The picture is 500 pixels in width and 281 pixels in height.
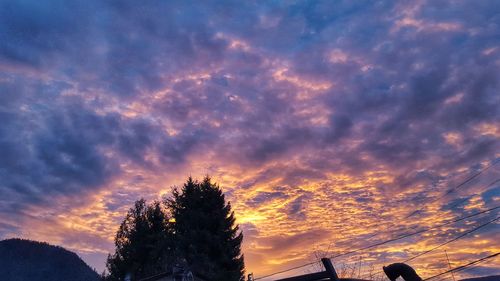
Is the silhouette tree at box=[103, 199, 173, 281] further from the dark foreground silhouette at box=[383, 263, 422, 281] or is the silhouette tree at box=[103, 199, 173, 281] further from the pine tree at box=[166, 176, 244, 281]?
the dark foreground silhouette at box=[383, 263, 422, 281]

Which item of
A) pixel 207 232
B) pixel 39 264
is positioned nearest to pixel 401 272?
pixel 207 232

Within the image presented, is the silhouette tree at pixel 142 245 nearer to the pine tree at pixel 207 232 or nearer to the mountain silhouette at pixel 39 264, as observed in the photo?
the pine tree at pixel 207 232

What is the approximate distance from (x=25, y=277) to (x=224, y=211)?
68975 millimetres

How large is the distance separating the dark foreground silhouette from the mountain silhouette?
297 ft

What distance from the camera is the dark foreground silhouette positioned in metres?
9.16

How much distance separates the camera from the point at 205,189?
178 feet

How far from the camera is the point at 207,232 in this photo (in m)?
48.9

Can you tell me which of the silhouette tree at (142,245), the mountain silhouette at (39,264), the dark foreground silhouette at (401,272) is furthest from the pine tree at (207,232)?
the mountain silhouette at (39,264)

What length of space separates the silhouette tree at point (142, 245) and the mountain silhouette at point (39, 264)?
39432 millimetres

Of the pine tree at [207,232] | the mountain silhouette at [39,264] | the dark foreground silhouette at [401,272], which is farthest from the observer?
the mountain silhouette at [39,264]

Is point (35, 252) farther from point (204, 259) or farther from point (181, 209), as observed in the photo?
point (204, 259)

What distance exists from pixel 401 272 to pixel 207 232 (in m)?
41.4

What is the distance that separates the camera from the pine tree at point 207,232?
154ft

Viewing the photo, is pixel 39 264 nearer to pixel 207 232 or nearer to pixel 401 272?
pixel 207 232
